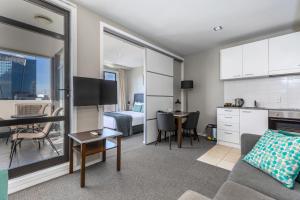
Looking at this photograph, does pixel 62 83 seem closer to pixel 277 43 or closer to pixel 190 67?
pixel 190 67

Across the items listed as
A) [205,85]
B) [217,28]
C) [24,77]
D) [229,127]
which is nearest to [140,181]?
[24,77]

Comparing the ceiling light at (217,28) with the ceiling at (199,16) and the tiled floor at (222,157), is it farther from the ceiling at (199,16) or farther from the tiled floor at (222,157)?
the tiled floor at (222,157)

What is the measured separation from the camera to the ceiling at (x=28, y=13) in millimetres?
1916

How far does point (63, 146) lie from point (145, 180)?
1402mm

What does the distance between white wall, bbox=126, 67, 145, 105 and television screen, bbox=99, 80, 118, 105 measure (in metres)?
4.34

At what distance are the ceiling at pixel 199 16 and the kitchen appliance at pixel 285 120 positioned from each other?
183 cm

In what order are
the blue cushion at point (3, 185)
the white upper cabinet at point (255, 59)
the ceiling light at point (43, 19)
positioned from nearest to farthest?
the blue cushion at point (3, 185) → the ceiling light at point (43, 19) → the white upper cabinet at point (255, 59)

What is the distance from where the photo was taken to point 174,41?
403 centimetres

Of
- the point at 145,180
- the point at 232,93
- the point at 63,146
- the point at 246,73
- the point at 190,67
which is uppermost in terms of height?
the point at 190,67

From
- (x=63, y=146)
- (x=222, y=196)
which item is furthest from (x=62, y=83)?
(x=222, y=196)

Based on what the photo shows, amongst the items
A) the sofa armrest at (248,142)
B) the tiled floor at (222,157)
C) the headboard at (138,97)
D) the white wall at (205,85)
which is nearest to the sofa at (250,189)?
the sofa armrest at (248,142)

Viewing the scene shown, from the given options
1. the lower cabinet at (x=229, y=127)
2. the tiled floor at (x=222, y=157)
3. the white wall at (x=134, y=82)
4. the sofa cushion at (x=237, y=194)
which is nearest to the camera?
the sofa cushion at (x=237, y=194)

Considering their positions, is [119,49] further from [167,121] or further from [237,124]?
[237,124]

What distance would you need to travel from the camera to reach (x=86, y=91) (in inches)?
97.9
